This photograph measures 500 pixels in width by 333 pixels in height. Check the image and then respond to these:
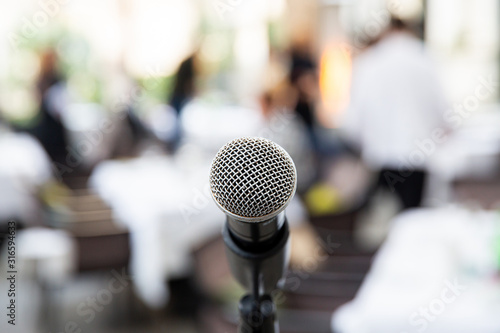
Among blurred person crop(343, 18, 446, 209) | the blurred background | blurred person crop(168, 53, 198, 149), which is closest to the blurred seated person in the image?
the blurred background

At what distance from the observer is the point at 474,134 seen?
216 inches

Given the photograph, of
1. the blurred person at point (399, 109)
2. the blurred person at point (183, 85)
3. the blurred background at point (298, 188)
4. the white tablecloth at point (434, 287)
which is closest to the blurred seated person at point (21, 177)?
the blurred background at point (298, 188)

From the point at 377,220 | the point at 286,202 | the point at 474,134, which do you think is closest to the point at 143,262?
the point at 377,220

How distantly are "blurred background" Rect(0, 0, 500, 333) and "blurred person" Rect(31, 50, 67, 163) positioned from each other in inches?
0.7

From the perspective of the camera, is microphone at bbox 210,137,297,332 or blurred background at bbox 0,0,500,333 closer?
microphone at bbox 210,137,297,332

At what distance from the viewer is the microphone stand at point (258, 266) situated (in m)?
0.62

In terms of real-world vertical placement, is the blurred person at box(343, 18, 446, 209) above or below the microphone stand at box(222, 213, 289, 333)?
below

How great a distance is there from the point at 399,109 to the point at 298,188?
88 centimetres

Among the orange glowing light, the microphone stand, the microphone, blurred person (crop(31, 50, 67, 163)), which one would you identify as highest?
the microphone

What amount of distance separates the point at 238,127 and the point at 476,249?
150 inches

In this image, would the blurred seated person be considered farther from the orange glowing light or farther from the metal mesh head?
the orange glowing light

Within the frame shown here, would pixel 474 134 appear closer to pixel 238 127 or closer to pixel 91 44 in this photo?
pixel 238 127

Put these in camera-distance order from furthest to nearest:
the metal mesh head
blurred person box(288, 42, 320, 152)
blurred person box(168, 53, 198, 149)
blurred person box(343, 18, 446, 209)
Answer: blurred person box(168, 53, 198, 149) < blurred person box(288, 42, 320, 152) < blurred person box(343, 18, 446, 209) < the metal mesh head

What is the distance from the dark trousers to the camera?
280cm
